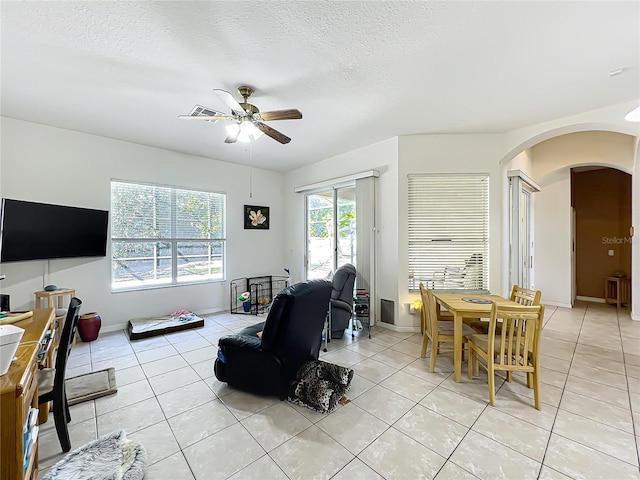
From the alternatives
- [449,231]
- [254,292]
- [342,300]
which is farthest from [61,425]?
[449,231]

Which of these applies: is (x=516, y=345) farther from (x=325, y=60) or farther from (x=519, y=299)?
(x=325, y=60)

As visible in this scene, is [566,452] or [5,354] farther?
[566,452]

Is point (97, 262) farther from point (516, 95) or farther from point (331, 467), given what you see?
point (516, 95)

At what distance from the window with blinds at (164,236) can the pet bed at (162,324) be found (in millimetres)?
546

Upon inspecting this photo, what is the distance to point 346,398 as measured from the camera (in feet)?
7.66

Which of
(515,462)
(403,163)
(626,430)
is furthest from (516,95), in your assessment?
(515,462)

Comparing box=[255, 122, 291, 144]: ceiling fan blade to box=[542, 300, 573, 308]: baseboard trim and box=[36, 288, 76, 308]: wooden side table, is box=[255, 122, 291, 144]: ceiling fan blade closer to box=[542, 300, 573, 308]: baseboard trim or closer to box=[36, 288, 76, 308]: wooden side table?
box=[36, 288, 76, 308]: wooden side table

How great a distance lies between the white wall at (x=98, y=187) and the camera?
339 centimetres

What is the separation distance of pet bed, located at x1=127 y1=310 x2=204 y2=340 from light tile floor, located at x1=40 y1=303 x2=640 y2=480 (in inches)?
21.6

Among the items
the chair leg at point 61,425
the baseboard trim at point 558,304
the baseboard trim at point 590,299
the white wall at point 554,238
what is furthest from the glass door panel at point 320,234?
the baseboard trim at point 590,299

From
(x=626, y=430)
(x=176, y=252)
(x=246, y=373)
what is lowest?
(x=626, y=430)

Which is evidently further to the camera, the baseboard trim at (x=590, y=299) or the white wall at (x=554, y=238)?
the baseboard trim at (x=590, y=299)

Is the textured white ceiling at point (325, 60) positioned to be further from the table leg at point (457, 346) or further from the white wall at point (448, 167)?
the table leg at point (457, 346)

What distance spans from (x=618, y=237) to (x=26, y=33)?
9.26 m
